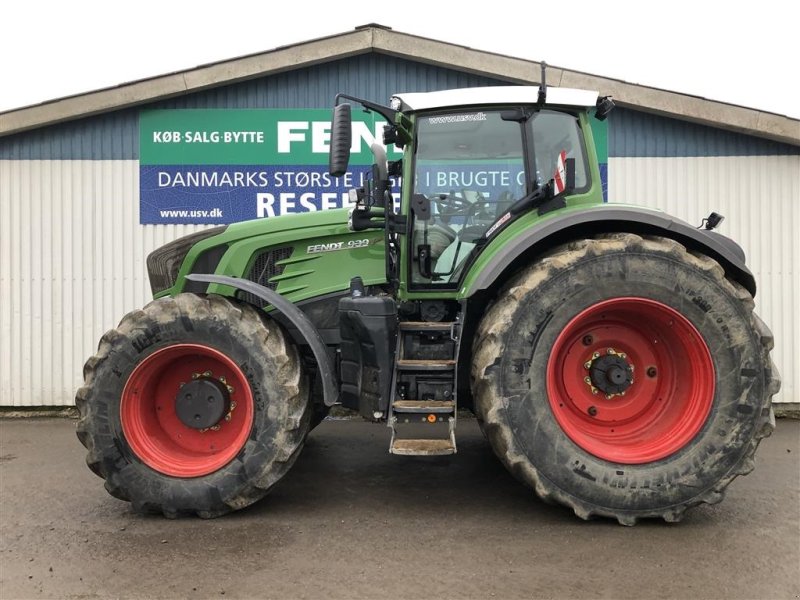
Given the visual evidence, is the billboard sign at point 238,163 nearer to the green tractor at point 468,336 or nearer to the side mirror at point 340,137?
the green tractor at point 468,336

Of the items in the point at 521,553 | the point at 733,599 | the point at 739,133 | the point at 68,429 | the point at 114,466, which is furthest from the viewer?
the point at 739,133

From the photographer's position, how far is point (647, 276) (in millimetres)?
3607

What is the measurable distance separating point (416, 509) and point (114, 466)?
6.30ft

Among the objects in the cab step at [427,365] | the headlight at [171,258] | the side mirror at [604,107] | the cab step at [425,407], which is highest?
the side mirror at [604,107]

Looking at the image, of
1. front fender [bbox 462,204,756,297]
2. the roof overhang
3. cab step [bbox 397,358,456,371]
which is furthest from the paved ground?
the roof overhang

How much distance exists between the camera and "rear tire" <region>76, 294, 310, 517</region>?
3.73 metres

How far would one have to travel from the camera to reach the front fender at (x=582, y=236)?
367 centimetres

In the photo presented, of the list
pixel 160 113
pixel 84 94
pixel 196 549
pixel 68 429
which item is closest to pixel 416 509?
pixel 196 549

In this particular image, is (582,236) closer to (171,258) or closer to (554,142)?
(554,142)

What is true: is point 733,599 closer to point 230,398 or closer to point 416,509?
point 416,509

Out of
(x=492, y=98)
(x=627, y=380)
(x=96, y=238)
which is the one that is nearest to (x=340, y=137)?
(x=492, y=98)

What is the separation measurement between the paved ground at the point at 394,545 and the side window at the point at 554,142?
221 cm

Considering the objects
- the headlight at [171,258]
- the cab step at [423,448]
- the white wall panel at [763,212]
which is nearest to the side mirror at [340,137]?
the headlight at [171,258]

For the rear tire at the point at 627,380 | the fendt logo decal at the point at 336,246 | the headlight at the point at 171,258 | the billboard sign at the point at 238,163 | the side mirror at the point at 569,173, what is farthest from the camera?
the billboard sign at the point at 238,163
